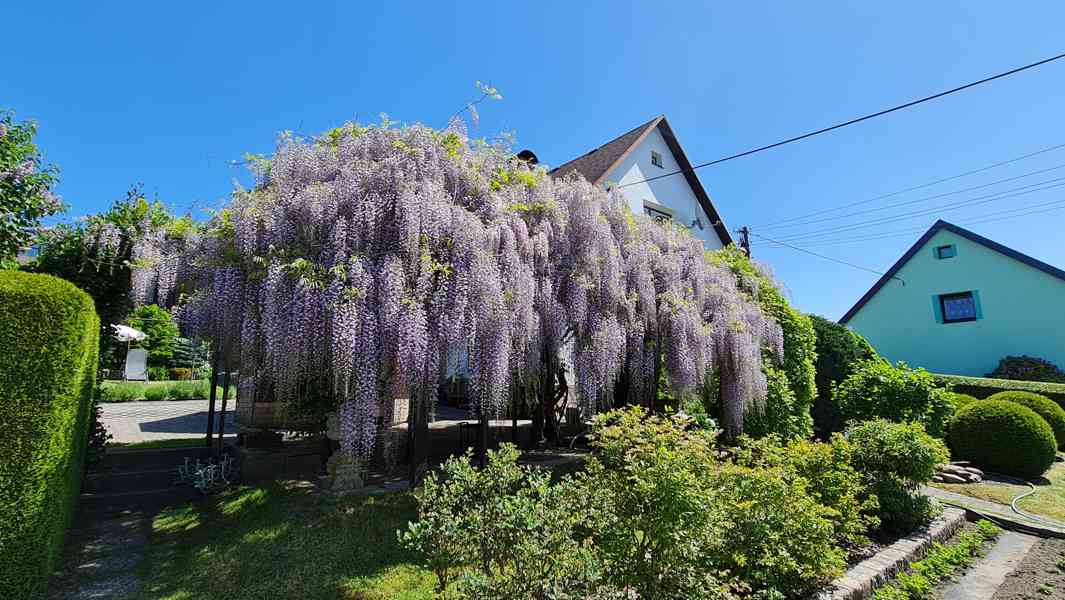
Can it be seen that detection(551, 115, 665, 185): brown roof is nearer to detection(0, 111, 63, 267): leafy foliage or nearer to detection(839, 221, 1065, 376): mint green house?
detection(0, 111, 63, 267): leafy foliage

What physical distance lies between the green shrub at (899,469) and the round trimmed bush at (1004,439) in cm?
415

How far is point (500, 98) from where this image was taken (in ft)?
19.6

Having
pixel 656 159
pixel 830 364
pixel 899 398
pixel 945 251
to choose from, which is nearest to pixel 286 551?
pixel 899 398

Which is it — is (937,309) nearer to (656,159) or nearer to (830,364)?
(830,364)

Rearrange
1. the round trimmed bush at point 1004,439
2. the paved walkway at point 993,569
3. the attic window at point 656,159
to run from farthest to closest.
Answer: the attic window at point 656,159 → the round trimmed bush at point 1004,439 → the paved walkway at point 993,569

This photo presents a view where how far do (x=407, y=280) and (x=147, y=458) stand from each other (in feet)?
20.3

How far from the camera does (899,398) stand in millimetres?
8766

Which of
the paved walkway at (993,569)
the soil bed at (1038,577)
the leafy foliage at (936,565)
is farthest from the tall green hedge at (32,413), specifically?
the soil bed at (1038,577)

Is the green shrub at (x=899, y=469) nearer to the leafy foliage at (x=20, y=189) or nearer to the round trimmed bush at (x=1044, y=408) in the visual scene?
the round trimmed bush at (x=1044, y=408)

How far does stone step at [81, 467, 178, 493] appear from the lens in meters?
6.66

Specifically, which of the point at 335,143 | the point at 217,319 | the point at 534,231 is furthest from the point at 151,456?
the point at 534,231

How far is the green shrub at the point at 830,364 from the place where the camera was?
10.7 m

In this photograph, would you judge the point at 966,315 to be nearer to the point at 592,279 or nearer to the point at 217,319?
the point at 592,279

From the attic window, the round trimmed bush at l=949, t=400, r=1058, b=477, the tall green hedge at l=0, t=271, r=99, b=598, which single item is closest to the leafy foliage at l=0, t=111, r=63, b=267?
the tall green hedge at l=0, t=271, r=99, b=598
